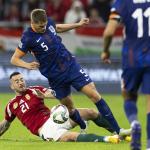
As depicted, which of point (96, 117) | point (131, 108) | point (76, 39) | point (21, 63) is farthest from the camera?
point (76, 39)

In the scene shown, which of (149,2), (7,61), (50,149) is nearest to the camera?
(149,2)

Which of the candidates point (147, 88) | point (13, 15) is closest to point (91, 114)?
point (147, 88)

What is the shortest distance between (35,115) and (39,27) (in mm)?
1267

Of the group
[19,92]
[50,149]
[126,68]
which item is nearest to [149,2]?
[126,68]

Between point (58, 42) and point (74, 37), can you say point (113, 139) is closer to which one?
point (58, 42)

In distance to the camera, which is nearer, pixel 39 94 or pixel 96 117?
pixel 39 94

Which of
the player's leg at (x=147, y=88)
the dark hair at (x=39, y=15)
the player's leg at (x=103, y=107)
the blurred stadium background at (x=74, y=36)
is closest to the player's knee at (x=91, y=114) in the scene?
the player's leg at (x=103, y=107)

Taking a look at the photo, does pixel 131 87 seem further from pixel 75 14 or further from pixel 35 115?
pixel 75 14

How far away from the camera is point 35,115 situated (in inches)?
439

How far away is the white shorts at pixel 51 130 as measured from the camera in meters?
10.9

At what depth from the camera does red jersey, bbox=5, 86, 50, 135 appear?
11070 millimetres

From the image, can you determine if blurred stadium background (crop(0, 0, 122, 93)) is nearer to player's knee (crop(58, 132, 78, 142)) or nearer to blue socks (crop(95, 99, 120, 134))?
blue socks (crop(95, 99, 120, 134))

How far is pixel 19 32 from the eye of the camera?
20609mm

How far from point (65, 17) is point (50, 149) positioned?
11.6 meters
